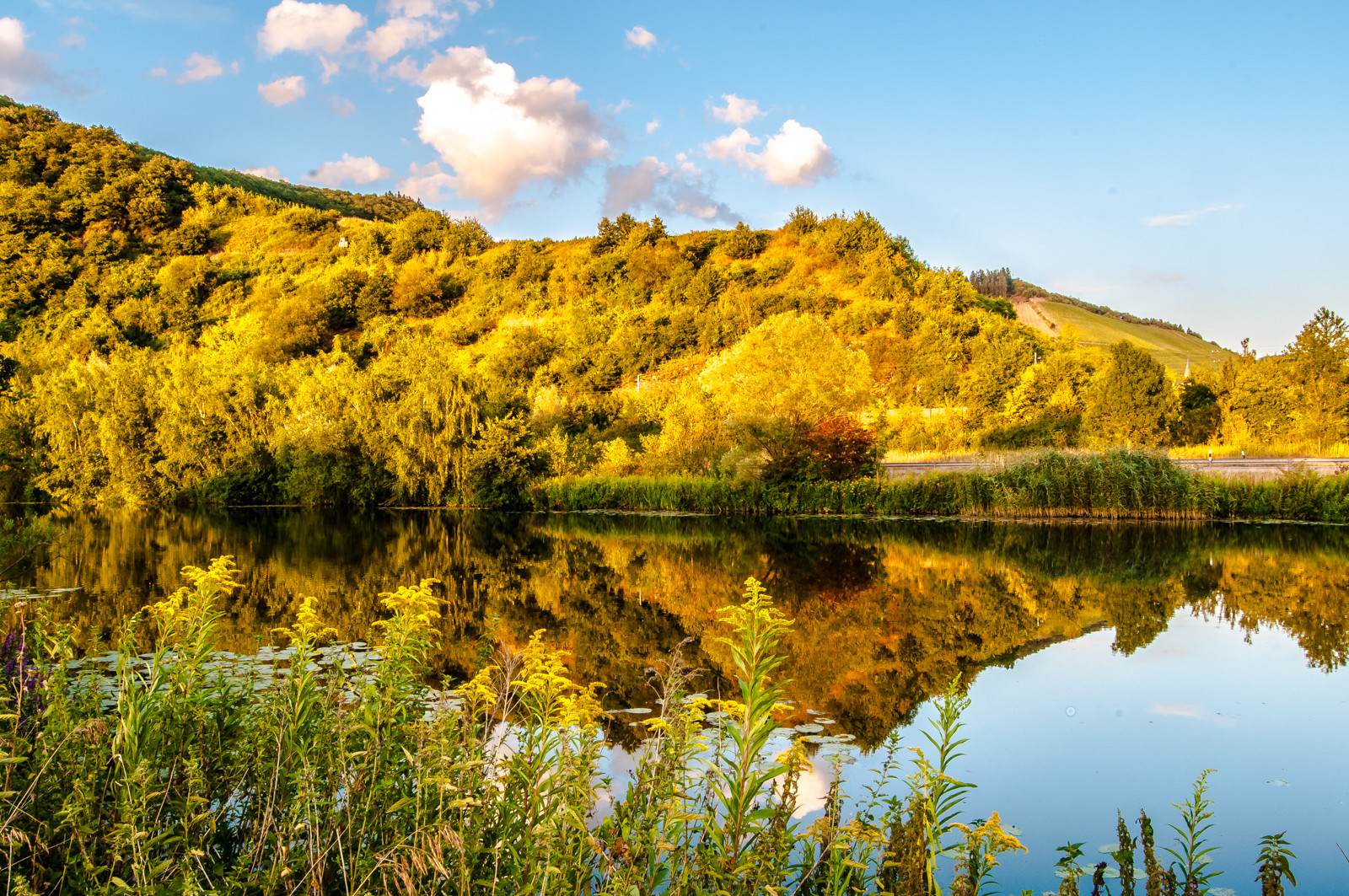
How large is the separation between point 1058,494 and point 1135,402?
42.8 feet

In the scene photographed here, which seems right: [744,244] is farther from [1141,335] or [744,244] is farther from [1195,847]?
[1195,847]

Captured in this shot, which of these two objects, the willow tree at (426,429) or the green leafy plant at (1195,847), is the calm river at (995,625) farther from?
the willow tree at (426,429)

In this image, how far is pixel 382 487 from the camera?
84.6 ft

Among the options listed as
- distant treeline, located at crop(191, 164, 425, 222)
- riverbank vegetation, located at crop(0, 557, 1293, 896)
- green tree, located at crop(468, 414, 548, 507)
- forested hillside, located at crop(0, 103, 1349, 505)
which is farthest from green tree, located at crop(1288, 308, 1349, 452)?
distant treeline, located at crop(191, 164, 425, 222)

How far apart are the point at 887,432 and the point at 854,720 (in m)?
29.1

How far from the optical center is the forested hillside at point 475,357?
25.3 m

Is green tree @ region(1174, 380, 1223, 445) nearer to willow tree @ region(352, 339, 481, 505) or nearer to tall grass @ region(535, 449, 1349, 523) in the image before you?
tall grass @ region(535, 449, 1349, 523)

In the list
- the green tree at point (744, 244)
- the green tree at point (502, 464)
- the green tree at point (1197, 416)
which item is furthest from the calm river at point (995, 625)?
the green tree at point (744, 244)

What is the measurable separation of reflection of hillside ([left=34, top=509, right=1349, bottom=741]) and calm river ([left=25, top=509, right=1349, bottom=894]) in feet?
0.18

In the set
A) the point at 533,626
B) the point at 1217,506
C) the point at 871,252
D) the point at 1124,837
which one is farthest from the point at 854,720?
the point at 871,252

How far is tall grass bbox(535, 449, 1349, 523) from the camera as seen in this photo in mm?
18844

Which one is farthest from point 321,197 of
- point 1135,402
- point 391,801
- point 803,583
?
point 391,801

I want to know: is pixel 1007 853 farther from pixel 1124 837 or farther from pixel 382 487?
pixel 382 487

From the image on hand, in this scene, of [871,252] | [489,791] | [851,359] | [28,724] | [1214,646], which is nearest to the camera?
[489,791]
